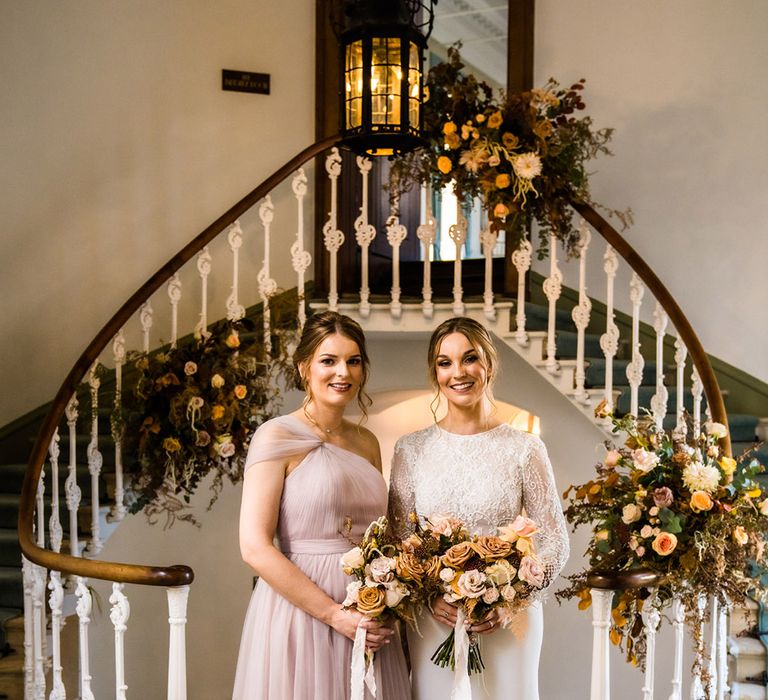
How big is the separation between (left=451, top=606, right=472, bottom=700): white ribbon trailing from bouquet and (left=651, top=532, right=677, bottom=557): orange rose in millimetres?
865

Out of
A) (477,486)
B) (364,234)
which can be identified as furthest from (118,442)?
(477,486)

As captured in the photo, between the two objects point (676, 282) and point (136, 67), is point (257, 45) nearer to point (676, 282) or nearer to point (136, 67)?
point (136, 67)

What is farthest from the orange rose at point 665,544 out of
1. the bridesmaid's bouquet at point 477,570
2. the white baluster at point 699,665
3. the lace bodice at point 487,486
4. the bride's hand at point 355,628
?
the bride's hand at point 355,628

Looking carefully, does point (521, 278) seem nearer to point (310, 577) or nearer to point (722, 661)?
point (722, 661)

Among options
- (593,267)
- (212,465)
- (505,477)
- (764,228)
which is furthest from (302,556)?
(764,228)

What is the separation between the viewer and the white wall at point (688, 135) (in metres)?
5.29

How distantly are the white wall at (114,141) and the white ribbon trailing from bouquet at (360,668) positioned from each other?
12.0 feet

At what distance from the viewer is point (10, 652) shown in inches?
151

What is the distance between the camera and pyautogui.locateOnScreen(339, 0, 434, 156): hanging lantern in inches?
126

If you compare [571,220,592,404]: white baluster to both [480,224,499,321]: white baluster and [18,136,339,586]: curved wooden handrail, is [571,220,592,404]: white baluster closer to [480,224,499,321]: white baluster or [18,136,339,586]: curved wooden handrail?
[480,224,499,321]: white baluster

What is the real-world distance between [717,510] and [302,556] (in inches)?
56.5

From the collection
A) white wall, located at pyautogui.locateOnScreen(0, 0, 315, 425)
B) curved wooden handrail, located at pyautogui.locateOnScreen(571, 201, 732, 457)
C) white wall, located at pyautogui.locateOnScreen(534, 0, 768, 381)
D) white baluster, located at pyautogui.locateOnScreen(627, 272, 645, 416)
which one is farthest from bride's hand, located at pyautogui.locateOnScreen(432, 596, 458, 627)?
white wall, located at pyautogui.locateOnScreen(0, 0, 315, 425)

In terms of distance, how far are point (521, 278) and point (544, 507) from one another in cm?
201

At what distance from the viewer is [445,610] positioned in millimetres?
2338
